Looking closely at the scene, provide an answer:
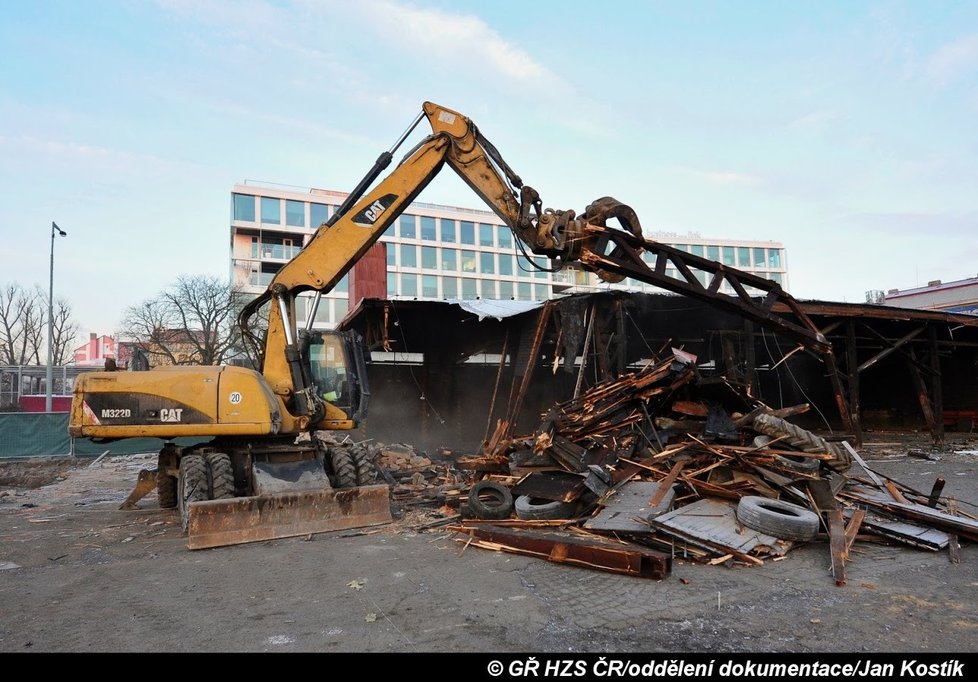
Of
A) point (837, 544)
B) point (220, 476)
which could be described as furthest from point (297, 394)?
point (837, 544)

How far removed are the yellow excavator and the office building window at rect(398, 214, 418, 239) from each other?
54675 mm

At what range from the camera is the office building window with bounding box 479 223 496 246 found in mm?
66938

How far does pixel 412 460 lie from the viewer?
12.8 m

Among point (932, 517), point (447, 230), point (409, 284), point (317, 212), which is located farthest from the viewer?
point (447, 230)

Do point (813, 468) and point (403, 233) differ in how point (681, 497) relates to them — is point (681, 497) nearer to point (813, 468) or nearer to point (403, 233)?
point (813, 468)

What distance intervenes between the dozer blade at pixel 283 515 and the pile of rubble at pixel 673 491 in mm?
1043

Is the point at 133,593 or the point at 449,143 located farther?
the point at 449,143

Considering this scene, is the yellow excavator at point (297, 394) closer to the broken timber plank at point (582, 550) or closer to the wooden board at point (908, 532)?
the broken timber plank at point (582, 550)

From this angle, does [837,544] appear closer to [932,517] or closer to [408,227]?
[932,517]

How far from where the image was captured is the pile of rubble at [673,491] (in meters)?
6.10

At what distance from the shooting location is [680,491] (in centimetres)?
748

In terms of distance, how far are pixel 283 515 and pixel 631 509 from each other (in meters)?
4.20

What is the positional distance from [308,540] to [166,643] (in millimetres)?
3098
